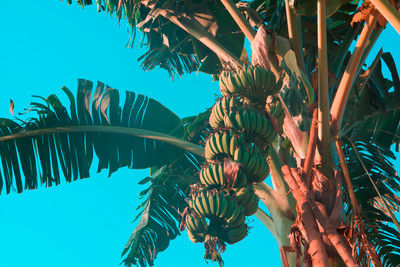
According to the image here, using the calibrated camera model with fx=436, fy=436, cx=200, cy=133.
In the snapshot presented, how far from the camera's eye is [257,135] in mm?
2625

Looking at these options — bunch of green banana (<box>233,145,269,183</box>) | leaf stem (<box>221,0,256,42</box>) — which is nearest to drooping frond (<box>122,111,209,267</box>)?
leaf stem (<box>221,0,256,42</box>)

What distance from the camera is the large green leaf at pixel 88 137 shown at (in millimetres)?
3559

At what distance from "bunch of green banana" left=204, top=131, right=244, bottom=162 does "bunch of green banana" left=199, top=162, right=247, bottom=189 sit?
84 mm

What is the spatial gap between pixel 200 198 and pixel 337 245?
73cm

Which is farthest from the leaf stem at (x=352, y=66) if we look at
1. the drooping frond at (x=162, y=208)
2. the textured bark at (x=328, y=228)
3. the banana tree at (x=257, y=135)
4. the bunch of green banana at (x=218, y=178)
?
the drooping frond at (x=162, y=208)

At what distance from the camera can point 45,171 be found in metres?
3.59

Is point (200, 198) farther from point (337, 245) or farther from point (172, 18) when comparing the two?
point (172, 18)

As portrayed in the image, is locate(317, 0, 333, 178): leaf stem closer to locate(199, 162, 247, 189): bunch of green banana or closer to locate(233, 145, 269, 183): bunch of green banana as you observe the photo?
locate(233, 145, 269, 183): bunch of green banana

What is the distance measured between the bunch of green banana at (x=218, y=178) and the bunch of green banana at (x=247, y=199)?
0.26 feet

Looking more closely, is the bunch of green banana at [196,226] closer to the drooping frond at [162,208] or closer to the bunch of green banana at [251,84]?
the bunch of green banana at [251,84]

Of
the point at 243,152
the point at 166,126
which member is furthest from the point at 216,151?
the point at 166,126

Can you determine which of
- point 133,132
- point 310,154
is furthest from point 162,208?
point 310,154

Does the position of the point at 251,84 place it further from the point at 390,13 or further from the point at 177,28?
the point at 177,28

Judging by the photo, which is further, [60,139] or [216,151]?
[60,139]
